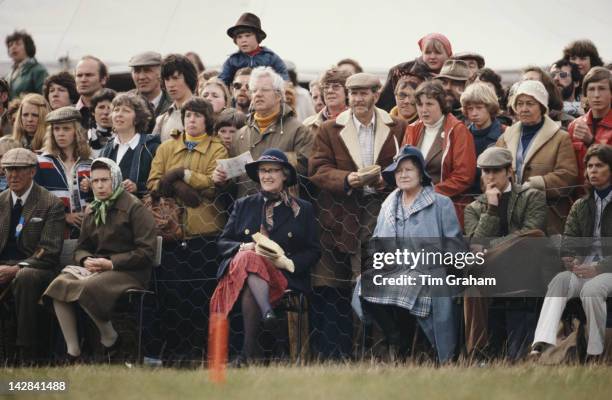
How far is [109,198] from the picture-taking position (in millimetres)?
11773

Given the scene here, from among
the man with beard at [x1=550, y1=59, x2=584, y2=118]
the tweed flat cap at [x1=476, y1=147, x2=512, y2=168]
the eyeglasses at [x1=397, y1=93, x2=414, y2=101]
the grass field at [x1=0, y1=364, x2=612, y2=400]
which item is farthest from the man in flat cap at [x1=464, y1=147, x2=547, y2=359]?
the man with beard at [x1=550, y1=59, x2=584, y2=118]

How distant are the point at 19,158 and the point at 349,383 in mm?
4634

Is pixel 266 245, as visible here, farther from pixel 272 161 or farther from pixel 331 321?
pixel 331 321

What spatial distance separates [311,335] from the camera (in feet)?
38.1

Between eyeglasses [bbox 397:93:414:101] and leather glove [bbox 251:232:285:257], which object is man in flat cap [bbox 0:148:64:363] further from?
eyeglasses [bbox 397:93:414:101]

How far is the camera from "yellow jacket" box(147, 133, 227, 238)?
471 inches

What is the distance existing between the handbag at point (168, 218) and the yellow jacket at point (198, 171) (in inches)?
2.5

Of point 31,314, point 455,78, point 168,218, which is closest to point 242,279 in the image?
point 168,218

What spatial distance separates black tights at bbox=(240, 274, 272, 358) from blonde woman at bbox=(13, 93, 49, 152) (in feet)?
11.4

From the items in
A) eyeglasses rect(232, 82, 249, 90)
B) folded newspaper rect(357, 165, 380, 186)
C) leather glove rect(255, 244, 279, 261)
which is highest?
eyeglasses rect(232, 82, 249, 90)

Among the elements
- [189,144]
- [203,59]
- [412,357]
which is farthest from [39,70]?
[412,357]

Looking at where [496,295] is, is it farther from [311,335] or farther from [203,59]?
[203,59]

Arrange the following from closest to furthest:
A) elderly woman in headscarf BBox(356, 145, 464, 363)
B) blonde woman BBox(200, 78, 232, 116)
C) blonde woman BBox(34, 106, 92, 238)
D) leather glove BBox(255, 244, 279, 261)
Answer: elderly woman in headscarf BBox(356, 145, 464, 363) < leather glove BBox(255, 244, 279, 261) < blonde woman BBox(34, 106, 92, 238) < blonde woman BBox(200, 78, 232, 116)

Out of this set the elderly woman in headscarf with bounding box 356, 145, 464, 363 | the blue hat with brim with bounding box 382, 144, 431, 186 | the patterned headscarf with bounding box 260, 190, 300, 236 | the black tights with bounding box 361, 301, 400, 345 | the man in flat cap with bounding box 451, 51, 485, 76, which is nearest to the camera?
the elderly woman in headscarf with bounding box 356, 145, 464, 363
